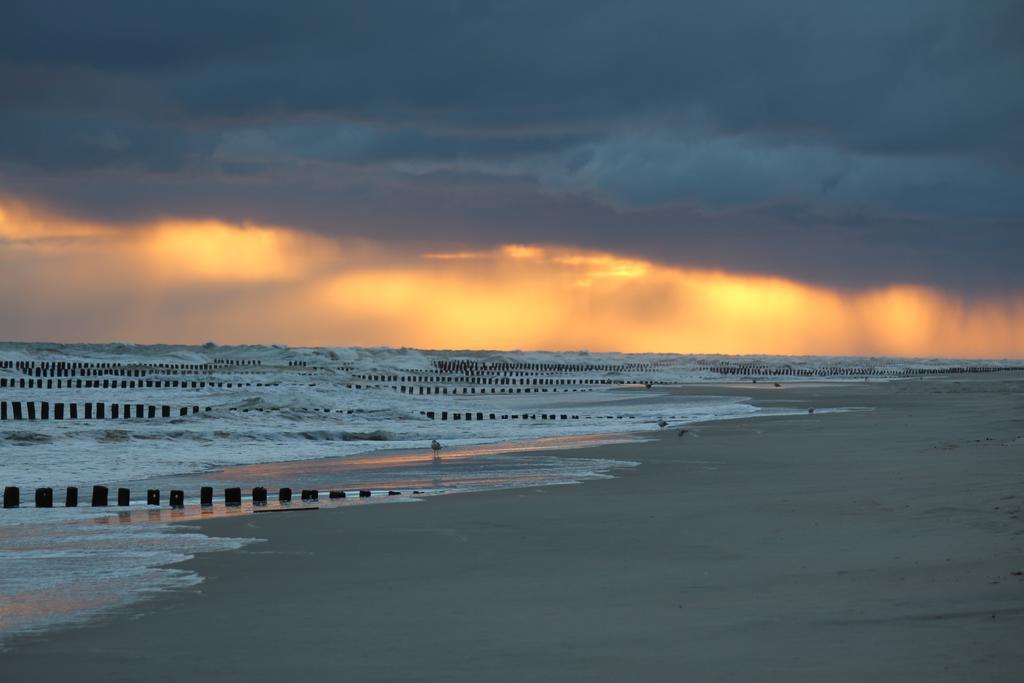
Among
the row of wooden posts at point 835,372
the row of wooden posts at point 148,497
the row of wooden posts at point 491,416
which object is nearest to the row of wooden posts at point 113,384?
the row of wooden posts at point 491,416

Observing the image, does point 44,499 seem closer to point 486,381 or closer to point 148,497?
point 148,497

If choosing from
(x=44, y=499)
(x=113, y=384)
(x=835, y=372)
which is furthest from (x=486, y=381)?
(x=44, y=499)

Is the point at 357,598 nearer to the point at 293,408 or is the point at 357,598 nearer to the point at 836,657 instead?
the point at 836,657

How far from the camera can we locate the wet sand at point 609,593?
6.67 meters

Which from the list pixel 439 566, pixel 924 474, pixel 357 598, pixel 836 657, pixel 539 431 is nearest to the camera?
pixel 836 657

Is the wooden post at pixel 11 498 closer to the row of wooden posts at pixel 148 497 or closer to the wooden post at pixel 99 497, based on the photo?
the row of wooden posts at pixel 148 497

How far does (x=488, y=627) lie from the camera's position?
7.61m

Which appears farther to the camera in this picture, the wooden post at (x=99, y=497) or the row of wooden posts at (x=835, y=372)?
the row of wooden posts at (x=835, y=372)

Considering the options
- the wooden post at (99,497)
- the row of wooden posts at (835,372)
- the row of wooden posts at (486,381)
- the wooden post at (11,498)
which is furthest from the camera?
the row of wooden posts at (835,372)

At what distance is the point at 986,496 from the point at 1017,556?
334cm

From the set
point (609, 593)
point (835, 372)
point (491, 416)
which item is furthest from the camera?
point (835, 372)

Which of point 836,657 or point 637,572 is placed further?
point 637,572

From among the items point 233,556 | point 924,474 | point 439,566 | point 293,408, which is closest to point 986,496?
point 924,474

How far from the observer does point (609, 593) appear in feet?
28.0
